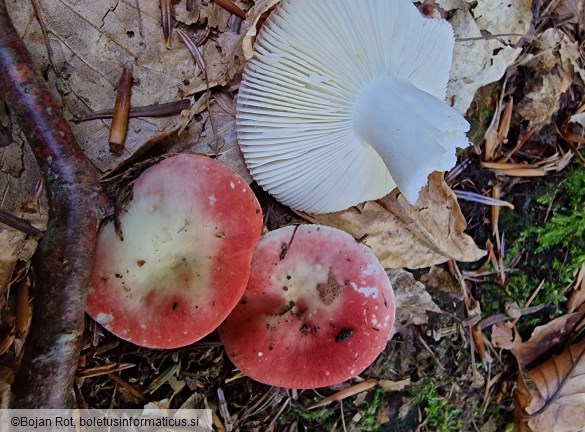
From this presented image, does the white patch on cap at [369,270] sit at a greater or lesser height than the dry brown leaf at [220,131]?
lesser

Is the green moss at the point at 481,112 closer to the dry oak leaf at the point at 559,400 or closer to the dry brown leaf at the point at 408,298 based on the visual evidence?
the dry brown leaf at the point at 408,298

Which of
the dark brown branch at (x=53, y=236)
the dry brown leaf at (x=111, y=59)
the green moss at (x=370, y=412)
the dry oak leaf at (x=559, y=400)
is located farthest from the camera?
the dry oak leaf at (x=559, y=400)

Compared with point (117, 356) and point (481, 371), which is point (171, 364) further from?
point (481, 371)

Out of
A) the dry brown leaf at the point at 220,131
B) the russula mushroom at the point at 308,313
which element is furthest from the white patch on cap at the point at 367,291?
the dry brown leaf at the point at 220,131

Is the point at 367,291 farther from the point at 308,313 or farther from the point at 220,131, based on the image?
the point at 220,131

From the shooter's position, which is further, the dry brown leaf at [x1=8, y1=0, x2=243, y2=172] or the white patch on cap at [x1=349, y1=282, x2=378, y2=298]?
the white patch on cap at [x1=349, y1=282, x2=378, y2=298]

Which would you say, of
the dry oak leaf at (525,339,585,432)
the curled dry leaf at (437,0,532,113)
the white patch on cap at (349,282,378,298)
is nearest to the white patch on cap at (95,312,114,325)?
the white patch on cap at (349,282,378,298)

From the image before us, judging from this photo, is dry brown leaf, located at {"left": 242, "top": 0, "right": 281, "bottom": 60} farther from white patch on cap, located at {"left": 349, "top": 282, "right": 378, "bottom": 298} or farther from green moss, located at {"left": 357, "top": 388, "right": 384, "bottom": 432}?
green moss, located at {"left": 357, "top": 388, "right": 384, "bottom": 432}
